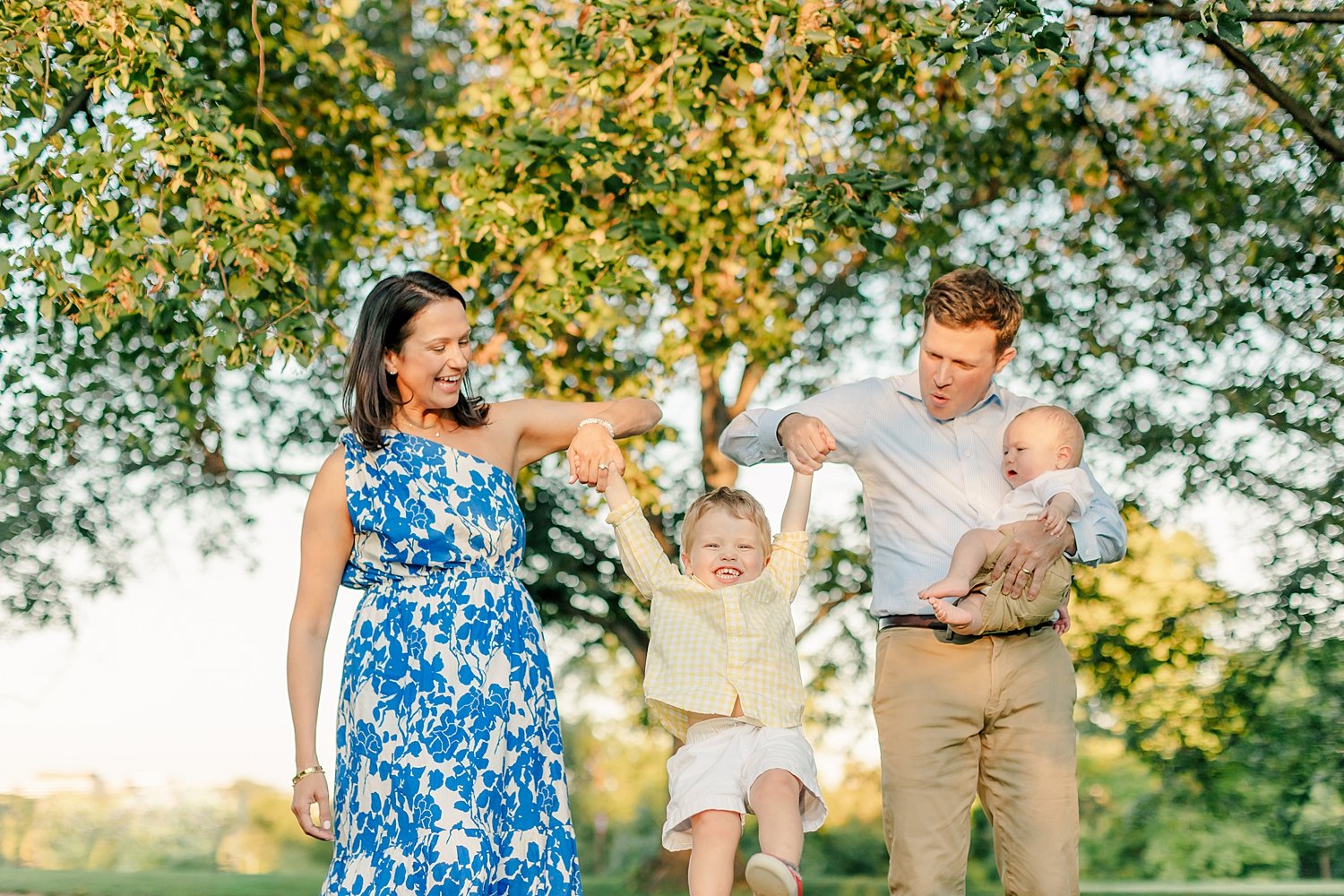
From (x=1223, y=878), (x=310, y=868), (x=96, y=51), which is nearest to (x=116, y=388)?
(x=96, y=51)

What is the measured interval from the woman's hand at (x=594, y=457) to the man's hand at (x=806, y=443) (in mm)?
481

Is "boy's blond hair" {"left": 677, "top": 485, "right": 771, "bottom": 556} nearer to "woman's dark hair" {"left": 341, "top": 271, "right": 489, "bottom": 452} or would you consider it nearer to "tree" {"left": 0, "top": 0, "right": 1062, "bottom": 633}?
"woman's dark hair" {"left": 341, "top": 271, "right": 489, "bottom": 452}

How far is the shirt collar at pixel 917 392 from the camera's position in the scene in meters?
3.94

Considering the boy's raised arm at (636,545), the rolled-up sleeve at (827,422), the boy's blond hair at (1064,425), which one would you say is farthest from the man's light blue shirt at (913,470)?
the boy's raised arm at (636,545)

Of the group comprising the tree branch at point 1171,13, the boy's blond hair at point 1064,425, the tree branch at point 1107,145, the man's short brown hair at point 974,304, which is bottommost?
the boy's blond hair at point 1064,425

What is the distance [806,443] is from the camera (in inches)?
146

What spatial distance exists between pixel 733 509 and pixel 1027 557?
0.79m

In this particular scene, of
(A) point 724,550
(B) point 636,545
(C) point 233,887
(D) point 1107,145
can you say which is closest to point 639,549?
(B) point 636,545

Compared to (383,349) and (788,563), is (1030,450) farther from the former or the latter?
(383,349)

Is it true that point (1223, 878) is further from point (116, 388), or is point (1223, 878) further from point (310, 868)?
point (116, 388)

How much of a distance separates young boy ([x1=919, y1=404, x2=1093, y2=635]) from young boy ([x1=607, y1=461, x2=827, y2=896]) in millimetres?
428

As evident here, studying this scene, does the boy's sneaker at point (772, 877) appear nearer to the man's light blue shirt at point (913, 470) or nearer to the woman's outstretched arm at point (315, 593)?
the man's light blue shirt at point (913, 470)

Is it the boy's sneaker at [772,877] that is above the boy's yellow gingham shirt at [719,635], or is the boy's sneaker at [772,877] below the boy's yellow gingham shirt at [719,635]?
below

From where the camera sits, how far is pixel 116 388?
9.98 metres
